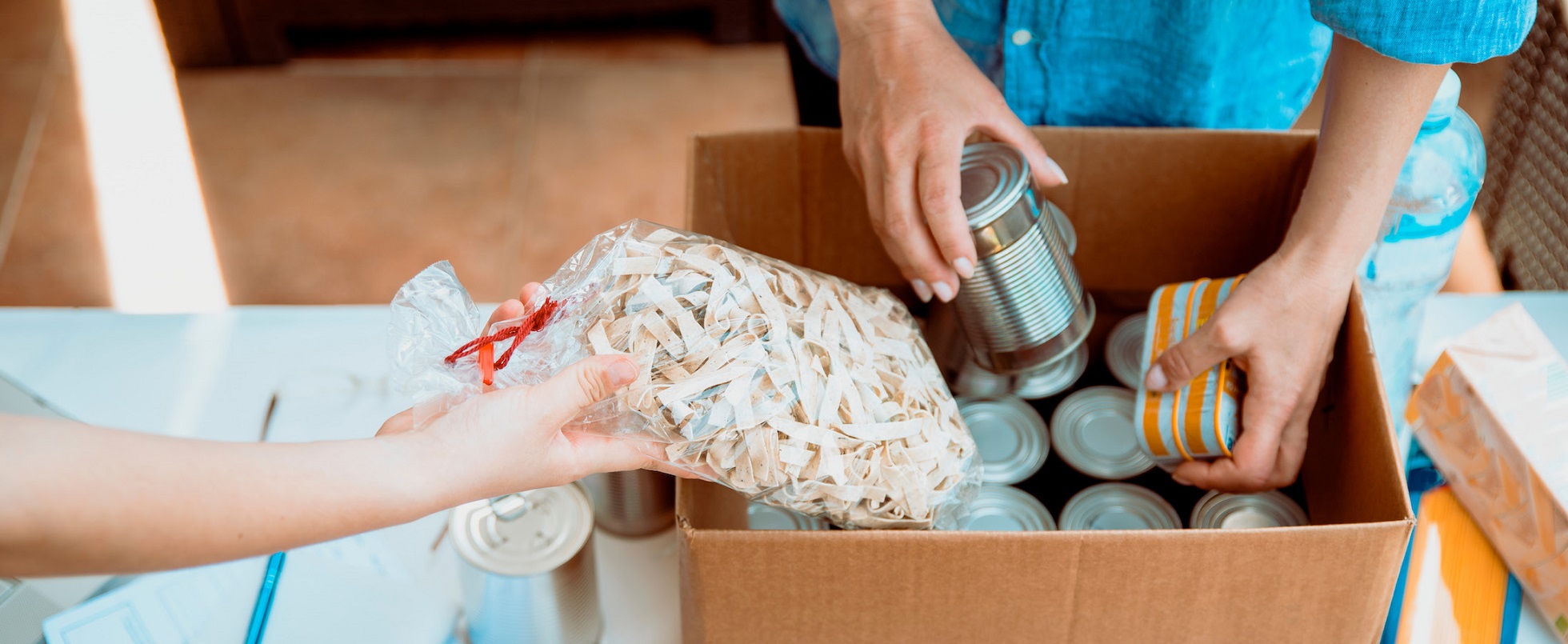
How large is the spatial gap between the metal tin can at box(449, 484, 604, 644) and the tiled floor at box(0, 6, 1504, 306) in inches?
61.8

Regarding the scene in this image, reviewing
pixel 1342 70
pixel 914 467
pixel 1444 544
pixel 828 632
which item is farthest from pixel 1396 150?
pixel 828 632

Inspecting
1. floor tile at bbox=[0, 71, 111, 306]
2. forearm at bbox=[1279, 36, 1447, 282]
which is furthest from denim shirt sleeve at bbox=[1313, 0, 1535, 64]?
floor tile at bbox=[0, 71, 111, 306]

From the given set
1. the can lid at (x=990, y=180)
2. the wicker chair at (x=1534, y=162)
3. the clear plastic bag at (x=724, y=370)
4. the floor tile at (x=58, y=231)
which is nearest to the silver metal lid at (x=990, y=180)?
the can lid at (x=990, y=180)

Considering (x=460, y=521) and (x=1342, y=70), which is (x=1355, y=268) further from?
(x=460, y=521)

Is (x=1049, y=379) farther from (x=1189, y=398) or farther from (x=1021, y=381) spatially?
(x=1189, y=398)

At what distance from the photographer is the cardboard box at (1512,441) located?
0.80 m

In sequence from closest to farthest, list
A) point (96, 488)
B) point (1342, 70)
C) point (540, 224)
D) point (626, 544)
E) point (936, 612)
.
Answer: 1. point (96, 488)
2. point (936, 612)
3. point (1342, 70)
4. point (626, 544)
5. point (540, 224)

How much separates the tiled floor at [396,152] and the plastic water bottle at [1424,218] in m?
1.61

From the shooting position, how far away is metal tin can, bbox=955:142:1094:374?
81cm

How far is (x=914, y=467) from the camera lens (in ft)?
2.49

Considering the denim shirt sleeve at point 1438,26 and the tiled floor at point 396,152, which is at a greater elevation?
the denim shirt sleeve at point 1438,26

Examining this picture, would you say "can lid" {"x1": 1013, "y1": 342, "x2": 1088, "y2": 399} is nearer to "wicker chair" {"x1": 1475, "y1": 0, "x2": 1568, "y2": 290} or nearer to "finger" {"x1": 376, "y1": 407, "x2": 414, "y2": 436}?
"finger" {"x1": 376, "y1": 407, "x2": 414, "y2": 436}

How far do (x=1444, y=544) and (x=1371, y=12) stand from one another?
463 millimetres

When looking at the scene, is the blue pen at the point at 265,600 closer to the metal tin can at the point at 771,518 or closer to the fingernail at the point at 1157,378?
the metal tin can at the point at 771,518
